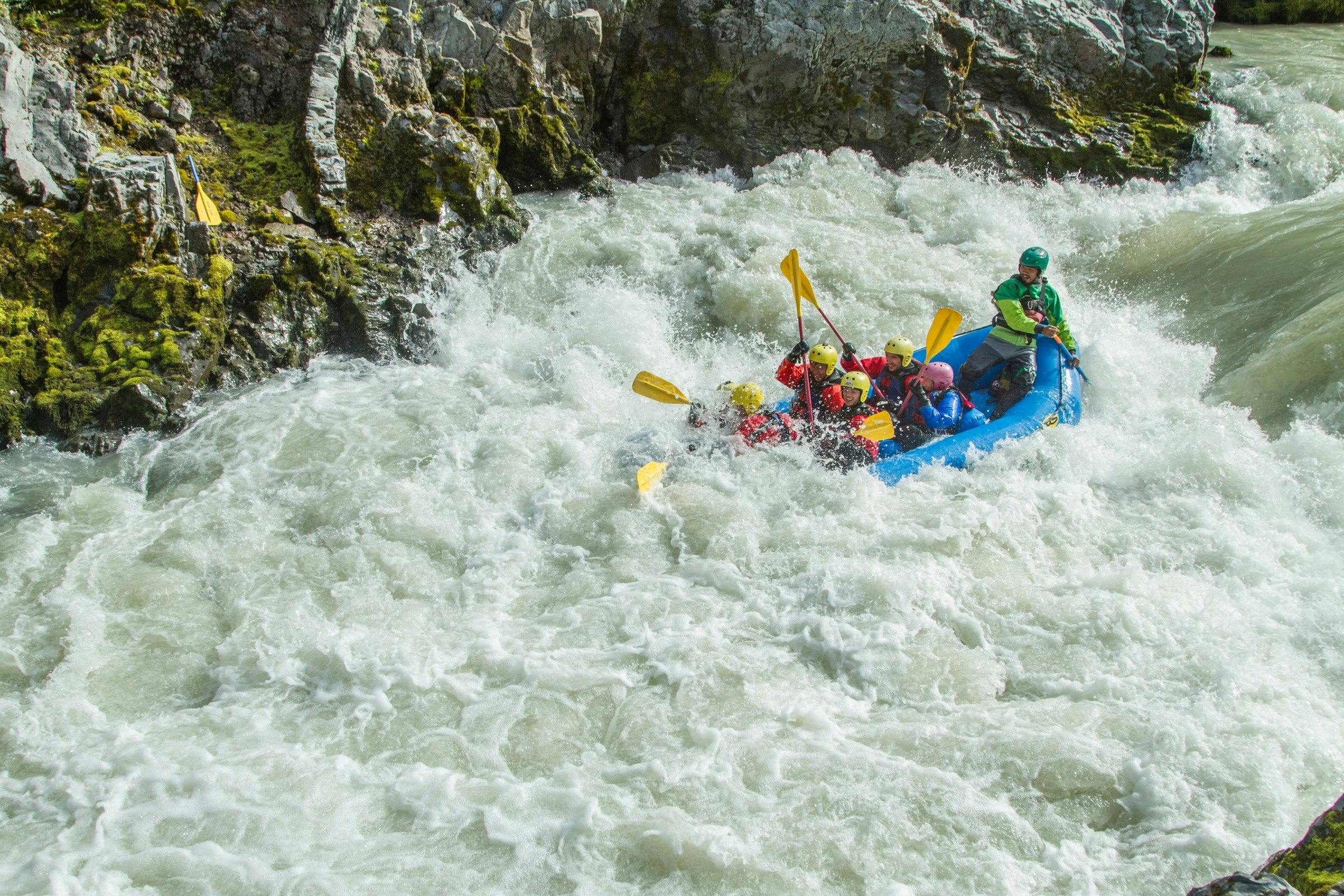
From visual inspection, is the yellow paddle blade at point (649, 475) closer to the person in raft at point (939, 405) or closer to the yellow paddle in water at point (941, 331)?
the person in raft at point (939, 405)

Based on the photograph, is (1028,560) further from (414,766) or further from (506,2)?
(506,2)

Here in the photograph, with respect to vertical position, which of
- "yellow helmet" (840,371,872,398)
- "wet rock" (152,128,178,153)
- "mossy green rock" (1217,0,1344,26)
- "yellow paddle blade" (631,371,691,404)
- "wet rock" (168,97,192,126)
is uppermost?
"mossy green rock" (1217,0,1344,26)

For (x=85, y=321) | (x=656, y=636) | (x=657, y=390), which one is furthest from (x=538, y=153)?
(x=656, y=636)

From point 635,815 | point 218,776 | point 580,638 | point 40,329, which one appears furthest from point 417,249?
point 635,815

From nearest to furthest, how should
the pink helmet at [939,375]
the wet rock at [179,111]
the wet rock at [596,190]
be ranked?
the pink helmet at [939,375] → the wet rock at [179,111] → the wet rock at [596,190]

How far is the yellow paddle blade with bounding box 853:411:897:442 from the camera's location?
604 cm

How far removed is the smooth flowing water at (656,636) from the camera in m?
3.63

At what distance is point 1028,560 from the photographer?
5.34 metres

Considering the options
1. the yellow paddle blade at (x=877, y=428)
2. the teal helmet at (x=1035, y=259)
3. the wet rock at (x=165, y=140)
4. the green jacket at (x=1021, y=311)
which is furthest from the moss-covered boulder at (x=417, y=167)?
the teal helmet at (x=1035, y=259)

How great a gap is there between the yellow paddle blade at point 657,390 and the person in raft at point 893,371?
4.40ft

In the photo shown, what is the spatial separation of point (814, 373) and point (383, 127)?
15.8 ft

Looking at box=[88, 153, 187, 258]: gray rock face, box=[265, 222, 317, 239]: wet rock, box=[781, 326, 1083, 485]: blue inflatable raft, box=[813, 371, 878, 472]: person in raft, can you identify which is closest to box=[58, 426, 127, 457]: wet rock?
box=[88, 153, 187, 258]: gray rock face

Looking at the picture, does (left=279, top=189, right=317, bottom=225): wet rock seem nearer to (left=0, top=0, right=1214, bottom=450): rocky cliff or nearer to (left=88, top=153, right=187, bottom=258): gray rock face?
(left=0, top=0, right=1214, bottom=450): rocky cliff

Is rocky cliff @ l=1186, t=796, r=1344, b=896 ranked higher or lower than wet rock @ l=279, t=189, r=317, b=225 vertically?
lower
